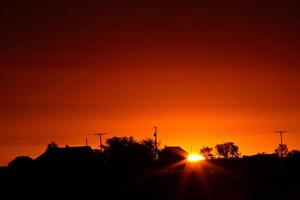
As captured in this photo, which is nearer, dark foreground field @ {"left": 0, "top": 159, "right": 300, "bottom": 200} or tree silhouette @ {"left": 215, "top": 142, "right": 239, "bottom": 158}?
dark foreground field @ {"left": 0, "top": 159, "right": 300, "bottom": 200}

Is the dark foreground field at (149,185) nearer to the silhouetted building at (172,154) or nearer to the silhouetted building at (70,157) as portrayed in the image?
the silhouetted building at (70,157)

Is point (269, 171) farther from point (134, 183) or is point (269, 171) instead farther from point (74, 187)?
point (74, 187)

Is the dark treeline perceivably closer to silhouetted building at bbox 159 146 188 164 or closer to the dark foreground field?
the dark foreground field

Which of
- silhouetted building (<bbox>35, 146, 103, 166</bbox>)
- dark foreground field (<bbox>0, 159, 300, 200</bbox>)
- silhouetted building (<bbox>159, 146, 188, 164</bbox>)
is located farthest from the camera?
silhouetted building (<bbox>159, 146, 188, 164</bbox>)

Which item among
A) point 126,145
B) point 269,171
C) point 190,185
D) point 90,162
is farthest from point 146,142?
point 190,185

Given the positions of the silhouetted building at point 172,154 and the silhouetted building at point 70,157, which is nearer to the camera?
the silhouetted building at point 70,157

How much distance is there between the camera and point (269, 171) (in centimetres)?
7681

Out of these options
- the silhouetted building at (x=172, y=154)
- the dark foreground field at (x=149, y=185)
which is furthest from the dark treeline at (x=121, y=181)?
the silhouetted building at (x=172, y=154)

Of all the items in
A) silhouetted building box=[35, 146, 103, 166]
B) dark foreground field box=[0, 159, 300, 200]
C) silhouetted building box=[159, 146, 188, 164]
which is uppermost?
silhouetted building box=[159, 146, 188, 164]

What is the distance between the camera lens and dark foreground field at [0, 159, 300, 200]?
5681 centimetres

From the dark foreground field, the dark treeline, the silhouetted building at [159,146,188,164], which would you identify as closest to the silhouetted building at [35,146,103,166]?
the dark treeline

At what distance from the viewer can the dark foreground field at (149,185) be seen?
186 feet

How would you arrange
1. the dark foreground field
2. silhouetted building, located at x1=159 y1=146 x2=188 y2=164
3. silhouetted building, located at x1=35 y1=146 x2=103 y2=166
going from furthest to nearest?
silhouetted building, located at x1=159 y1=146 x2=188 y2=164 < silhouetted building, located at x1=35 y1=146 x2=103 y2=166 < the dark foreground field

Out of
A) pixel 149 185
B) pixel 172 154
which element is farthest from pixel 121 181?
pixel 172 154
